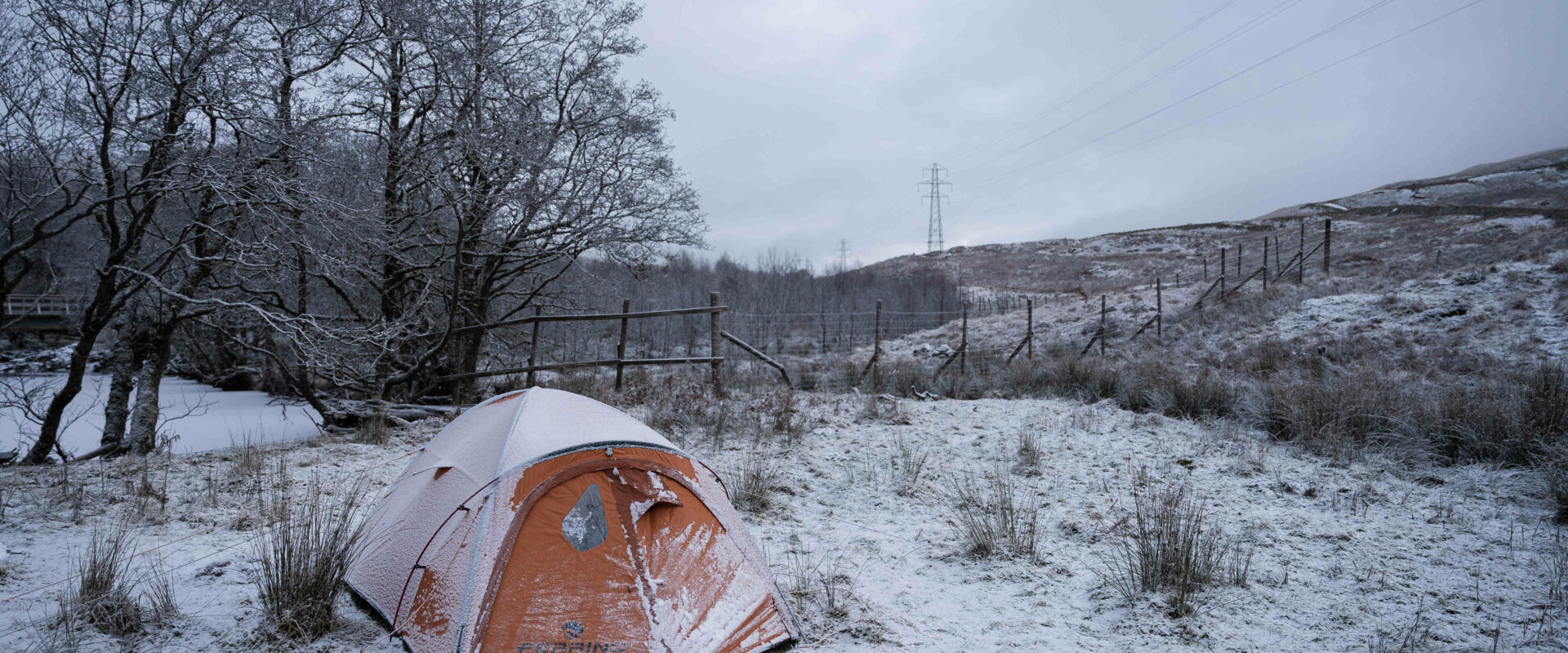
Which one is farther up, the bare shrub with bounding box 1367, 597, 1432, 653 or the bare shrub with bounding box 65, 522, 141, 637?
the bare shrub with bounding box 65, 522, 141, 637

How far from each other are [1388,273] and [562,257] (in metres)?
19.7

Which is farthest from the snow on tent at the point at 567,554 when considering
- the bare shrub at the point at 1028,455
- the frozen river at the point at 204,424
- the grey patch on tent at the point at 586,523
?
the frozen river at the point at 204,424

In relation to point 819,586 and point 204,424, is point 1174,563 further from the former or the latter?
point 204,424

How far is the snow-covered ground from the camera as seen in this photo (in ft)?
10.6

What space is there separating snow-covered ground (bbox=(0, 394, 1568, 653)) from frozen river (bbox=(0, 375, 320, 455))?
8.67 ft

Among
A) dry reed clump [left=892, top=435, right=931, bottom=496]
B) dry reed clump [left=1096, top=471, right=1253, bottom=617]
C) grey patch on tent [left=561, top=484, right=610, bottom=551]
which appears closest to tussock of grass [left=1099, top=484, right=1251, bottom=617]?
dry reed clump [left=1096, top=471, right=1253, bottom=617]

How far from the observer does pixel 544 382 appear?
11367mm

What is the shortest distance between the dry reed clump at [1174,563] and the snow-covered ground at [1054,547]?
0.29 ft

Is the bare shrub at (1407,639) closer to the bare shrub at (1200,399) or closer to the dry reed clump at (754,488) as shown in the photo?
the dry reed clump at (754,488)

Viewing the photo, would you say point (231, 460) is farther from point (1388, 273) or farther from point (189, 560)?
point (1388, 273)

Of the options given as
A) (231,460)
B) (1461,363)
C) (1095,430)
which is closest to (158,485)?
(231,460)

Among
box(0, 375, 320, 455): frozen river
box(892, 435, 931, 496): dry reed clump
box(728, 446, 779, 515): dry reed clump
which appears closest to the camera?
box(728, 446, 779, 515): dry reed clump

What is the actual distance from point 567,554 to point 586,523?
17cm

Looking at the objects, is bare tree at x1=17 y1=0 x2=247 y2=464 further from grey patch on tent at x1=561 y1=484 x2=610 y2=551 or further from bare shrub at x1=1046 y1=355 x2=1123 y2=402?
bare shrub at x1=1046 y1=355 x2=1123 y2=402
